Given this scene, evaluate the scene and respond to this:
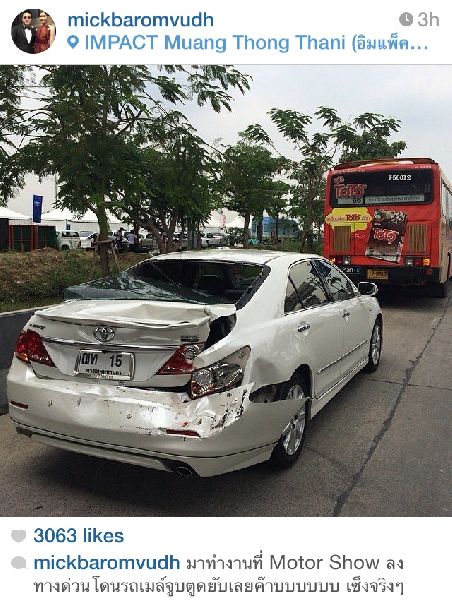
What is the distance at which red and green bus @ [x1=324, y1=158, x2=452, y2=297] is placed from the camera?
11.0m

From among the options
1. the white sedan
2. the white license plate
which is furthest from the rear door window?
the white license plate

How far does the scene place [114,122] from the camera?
730 cm

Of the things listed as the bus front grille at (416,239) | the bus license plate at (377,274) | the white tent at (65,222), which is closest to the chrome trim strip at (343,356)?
the bus license plate at (377,274)

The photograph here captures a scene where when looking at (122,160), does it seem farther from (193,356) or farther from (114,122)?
(193,356)

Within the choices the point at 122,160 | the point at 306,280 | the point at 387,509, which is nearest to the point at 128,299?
the point at 306,280

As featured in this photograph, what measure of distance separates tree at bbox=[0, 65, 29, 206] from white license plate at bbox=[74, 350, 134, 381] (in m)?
5.53

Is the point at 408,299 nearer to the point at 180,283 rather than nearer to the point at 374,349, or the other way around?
the point at 374,349

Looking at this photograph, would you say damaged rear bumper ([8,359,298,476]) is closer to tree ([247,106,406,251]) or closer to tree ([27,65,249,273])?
tree ([27,65,249,273])

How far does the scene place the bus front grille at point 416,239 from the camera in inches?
433

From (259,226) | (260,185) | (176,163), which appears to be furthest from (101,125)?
(259,226)

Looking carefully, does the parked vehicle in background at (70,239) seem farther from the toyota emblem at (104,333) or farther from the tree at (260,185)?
the toyota emblem at (104,333)

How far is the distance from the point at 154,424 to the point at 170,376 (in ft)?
0.88

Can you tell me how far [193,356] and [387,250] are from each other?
30.5 feet
